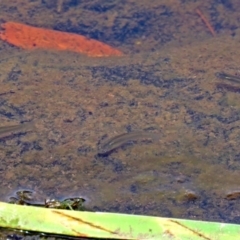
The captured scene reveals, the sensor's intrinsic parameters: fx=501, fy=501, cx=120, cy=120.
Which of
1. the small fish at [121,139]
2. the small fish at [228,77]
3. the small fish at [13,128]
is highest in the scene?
the small fish at [228,77]

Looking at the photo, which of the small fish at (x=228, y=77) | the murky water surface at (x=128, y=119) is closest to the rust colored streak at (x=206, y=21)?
the murky water surface at (x=128, y=119)

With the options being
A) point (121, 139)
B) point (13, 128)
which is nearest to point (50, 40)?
point (13, 128)

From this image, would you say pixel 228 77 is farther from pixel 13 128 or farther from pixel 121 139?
pixel 13 128

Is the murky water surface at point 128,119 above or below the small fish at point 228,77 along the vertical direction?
below

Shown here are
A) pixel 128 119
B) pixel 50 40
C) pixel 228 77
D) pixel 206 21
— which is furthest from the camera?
pixel 206 21

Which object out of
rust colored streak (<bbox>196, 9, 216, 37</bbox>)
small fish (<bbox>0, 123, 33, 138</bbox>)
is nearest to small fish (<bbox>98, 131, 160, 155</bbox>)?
small fish (<bbox>0, 123, 33, 138</bbox>)

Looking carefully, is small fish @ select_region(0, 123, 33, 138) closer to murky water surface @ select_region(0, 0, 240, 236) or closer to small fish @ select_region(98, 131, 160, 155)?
murky water surface @ select_region(0, 0, 240, 236)

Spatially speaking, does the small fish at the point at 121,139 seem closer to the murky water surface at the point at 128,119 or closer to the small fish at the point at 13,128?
the murky water surface at the point at 128,119
